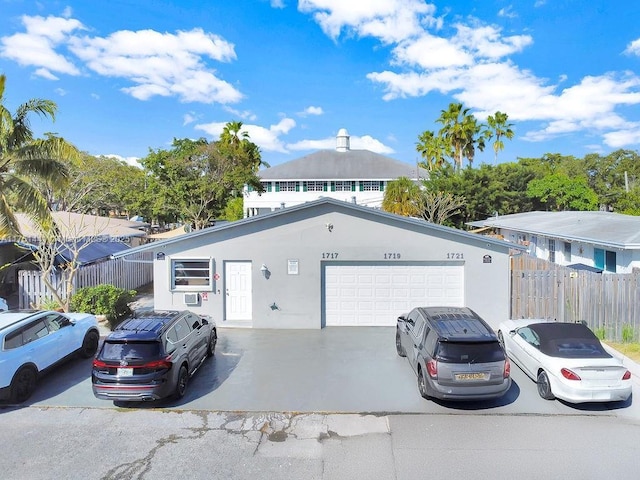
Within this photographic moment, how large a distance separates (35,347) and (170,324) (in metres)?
3.11

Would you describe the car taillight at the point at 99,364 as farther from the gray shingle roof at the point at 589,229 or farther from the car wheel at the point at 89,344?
the gray shingle roof at the point at 589,229

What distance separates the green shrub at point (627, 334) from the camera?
1212cm

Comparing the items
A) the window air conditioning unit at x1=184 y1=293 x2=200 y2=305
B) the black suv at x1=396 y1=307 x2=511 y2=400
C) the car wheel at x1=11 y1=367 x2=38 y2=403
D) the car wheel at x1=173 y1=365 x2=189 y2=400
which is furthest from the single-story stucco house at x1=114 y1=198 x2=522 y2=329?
the black suv at x1=396 y1=307 x2=511 y2=400

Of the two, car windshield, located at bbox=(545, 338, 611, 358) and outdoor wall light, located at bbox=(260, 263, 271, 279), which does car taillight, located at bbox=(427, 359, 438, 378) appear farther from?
outdoor wall light, located at bbox=(260, 263, 271, 279)

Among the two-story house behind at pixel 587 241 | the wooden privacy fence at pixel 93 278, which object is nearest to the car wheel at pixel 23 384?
the wooden privacy fence at pixel 93 278

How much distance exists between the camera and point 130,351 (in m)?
7.91

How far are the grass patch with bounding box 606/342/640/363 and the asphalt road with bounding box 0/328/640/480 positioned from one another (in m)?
2.09

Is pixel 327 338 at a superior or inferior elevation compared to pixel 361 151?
inferior

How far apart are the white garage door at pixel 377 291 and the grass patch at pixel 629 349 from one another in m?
4.85

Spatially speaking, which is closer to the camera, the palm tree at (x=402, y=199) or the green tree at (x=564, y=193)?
the palm tree at (x=402, y=199)

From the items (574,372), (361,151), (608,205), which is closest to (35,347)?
(574,372)

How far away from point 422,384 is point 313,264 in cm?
620

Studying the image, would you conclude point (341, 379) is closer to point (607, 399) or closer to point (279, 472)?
point (279, 472)

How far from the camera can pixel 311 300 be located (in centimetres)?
1379
